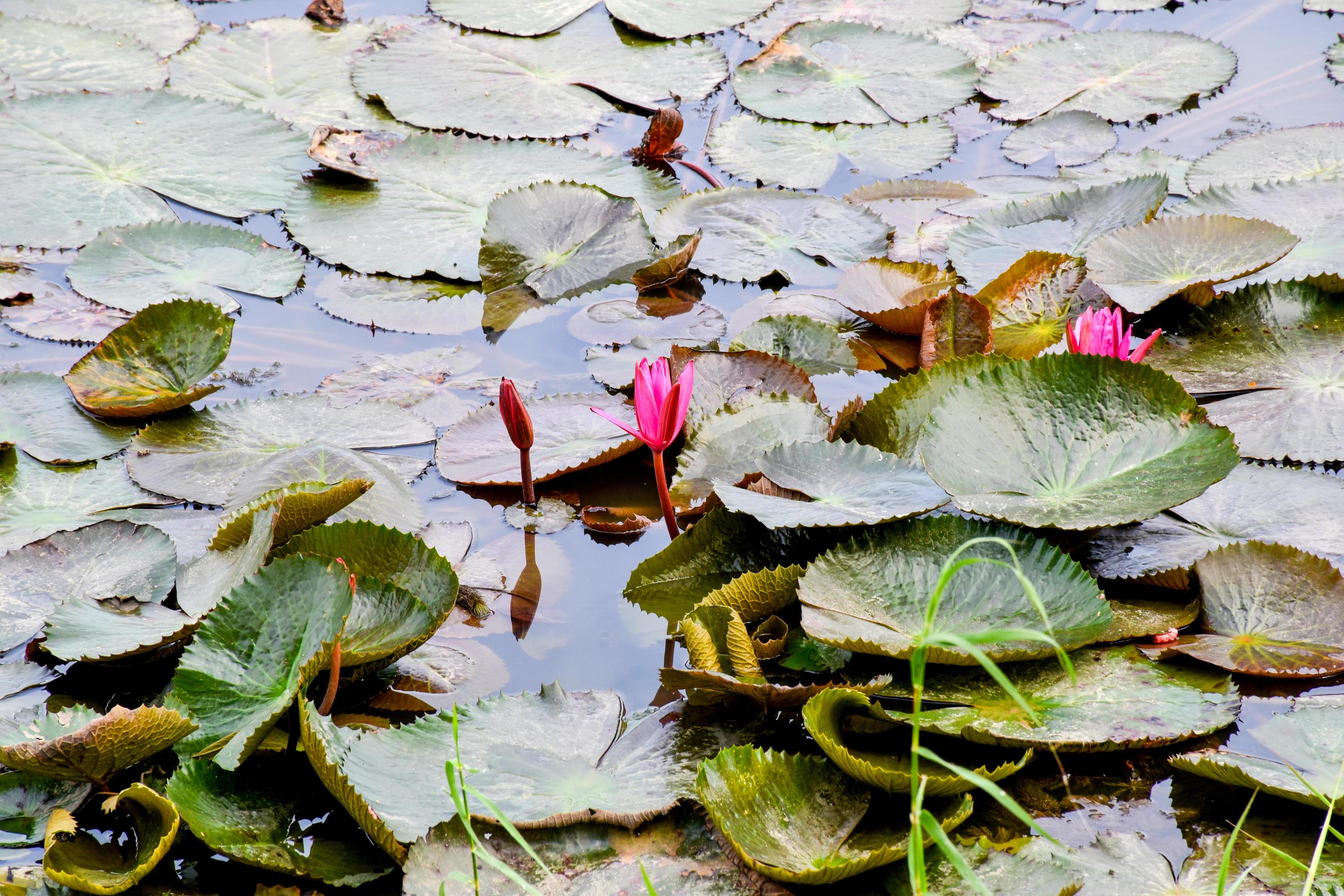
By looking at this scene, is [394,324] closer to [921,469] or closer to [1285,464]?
[921,469]

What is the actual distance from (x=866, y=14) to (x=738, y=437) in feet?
7.99

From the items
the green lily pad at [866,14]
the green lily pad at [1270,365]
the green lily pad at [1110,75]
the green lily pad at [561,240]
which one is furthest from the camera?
the green lily pad at [866,14]

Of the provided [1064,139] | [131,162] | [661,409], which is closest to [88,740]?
[661,409]

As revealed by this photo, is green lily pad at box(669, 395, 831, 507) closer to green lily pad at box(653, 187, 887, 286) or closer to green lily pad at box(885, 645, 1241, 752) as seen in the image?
green lily pad at box(885, 645, 1241, 752)

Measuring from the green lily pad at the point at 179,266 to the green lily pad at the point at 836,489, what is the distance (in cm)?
142

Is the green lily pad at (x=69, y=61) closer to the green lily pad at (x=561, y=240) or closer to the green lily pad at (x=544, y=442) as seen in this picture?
the green lily pad at (x=561, y=240)

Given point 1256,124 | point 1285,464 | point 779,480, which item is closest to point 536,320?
point 779,480

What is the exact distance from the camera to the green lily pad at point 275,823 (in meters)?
1.33

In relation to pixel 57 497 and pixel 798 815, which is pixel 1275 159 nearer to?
pixel 798 815

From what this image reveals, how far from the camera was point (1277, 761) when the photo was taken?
57.4 inches

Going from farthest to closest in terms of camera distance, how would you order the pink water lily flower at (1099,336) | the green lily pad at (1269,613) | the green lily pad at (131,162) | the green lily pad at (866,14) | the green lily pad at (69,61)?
the green lily pad at (866,14) < the green lily pad at (69,61) < the green lily pad at (131,162) < the pink water lily flower at (1099,336) < the green lily pad at (1269,613)

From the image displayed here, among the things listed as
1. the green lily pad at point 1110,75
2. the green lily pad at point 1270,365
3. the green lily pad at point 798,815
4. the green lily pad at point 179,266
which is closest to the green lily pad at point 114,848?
the green lily pad at point 798,815

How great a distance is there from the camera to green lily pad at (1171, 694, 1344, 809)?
4.46ft

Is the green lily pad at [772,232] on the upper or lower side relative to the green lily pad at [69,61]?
upper
